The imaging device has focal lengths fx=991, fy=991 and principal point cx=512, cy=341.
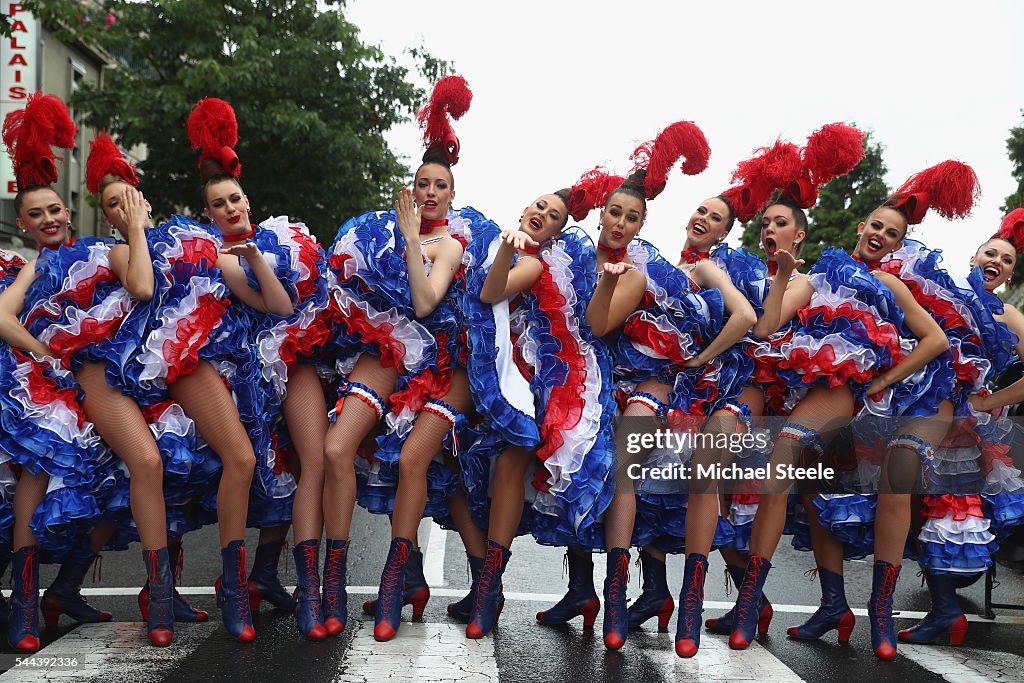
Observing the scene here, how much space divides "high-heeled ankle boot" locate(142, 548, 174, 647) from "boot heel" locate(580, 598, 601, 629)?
2067 mm

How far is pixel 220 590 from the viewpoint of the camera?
4781 mm

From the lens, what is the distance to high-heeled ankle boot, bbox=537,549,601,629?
17.2ft

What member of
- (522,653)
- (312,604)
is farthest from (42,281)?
(522,653)

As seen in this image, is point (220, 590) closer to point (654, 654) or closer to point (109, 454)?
point (109, 454)

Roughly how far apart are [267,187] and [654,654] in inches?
531

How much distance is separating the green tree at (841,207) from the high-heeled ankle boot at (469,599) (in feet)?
88.2

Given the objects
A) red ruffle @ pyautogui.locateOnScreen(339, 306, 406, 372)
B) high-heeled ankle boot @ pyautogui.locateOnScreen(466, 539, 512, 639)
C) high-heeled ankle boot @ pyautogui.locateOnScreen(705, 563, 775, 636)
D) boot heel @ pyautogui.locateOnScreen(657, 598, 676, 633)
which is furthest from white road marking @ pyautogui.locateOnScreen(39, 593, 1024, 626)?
red ruffle @ pyautogui.locateOnScreen(339, 306, 406, 372)

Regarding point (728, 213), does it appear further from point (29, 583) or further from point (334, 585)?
point (29, 583)

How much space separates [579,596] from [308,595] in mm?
1445

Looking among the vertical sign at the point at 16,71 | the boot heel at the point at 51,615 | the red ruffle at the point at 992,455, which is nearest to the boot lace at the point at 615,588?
the red ruffle at the point at 992,455

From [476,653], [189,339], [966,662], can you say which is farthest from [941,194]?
[189,339]

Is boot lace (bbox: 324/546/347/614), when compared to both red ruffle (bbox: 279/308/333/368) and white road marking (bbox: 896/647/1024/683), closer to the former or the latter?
red ruffle (bbox: 279/308/333/368)

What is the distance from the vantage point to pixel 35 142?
5.11m

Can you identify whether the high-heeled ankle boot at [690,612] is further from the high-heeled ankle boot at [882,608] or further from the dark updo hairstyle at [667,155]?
the dark updo hairstyle at [667,155]
